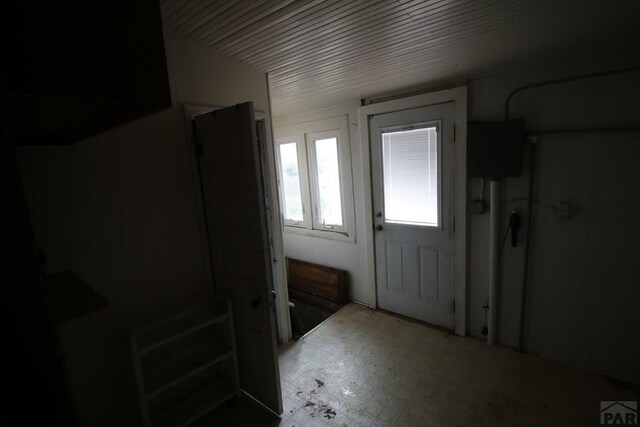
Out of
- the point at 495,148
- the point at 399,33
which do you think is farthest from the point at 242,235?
the point at 495,148

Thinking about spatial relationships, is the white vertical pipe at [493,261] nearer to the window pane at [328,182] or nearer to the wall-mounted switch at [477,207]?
the wall-mounted switch at [477,207]

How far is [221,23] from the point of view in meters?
1.53

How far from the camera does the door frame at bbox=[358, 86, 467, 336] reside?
2467 millimetres

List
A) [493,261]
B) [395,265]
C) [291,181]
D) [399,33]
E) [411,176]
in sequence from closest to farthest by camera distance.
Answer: [399,33]
[493,261]
[411,176]
[395,265]
[291,181]

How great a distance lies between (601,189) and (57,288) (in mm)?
3056

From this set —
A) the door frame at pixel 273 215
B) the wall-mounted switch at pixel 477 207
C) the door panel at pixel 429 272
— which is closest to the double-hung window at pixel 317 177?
the door panel at pixel 429 272

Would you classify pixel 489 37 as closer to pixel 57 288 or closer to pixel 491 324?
pixel 491 324

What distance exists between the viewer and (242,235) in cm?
177

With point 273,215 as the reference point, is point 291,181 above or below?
above

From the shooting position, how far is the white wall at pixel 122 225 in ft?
4.73

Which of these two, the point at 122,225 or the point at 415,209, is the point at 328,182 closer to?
the point at 415,209

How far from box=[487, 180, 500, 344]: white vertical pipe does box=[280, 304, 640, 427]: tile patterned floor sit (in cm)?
19

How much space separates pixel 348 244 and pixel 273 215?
122 centimetres

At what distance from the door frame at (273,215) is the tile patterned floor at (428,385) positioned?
0.30 meters
